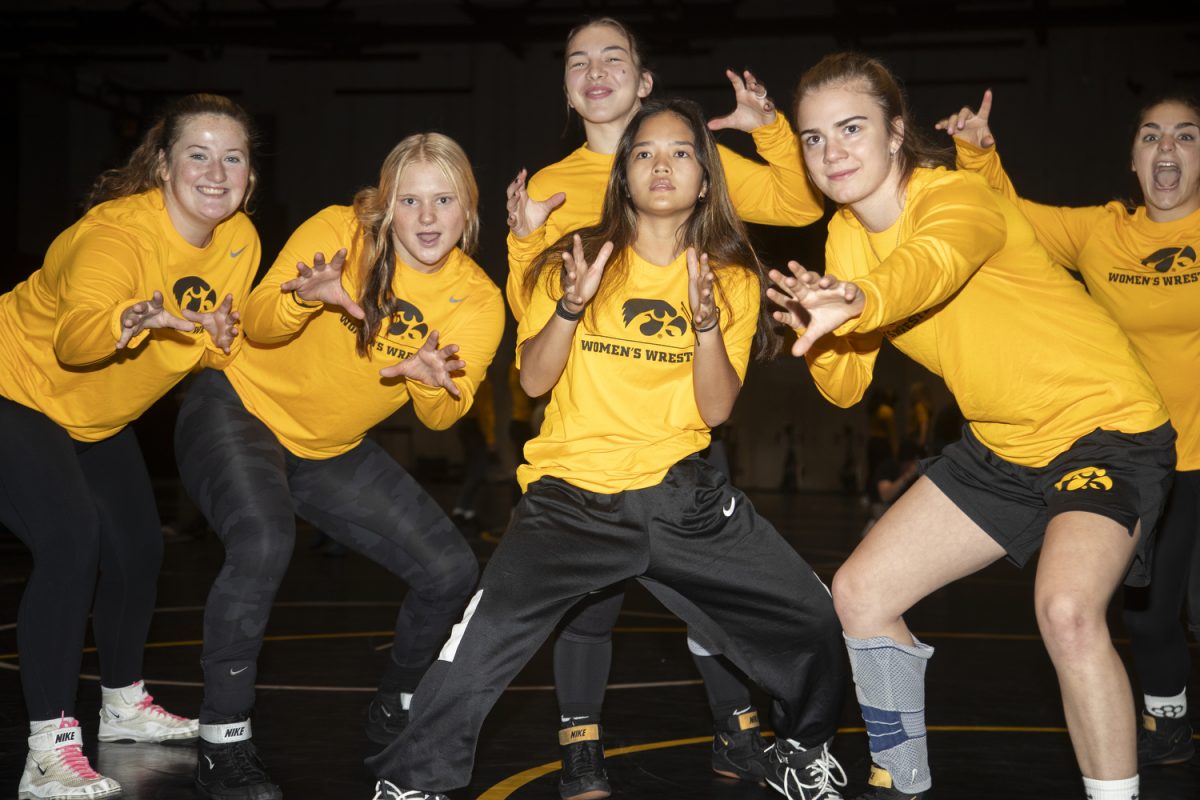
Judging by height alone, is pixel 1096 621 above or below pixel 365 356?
below

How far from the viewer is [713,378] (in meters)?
3.17

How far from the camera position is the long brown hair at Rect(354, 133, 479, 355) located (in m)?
3.77

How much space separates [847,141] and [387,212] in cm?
151

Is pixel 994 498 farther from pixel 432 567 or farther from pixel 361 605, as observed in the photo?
pixel 361 605

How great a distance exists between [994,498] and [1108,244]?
1.38 metres

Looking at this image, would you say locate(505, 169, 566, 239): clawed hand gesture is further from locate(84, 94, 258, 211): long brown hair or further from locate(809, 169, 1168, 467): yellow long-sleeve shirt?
locate(809, 169, 1168, 467): yellow long-sleeve shirt

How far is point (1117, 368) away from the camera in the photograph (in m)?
3.00

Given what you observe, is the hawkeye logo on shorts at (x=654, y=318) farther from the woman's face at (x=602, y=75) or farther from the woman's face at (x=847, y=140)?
the woman's face at (x=602, y=75)

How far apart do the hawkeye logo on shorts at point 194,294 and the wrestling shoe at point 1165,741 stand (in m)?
3.23

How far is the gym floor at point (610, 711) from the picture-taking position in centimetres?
362

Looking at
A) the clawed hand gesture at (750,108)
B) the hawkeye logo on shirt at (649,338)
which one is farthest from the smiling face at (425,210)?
the clawed hand gesture at (750,108)

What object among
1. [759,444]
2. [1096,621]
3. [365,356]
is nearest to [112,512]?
[365,356]

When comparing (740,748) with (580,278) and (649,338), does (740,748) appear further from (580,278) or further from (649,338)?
(580,278)

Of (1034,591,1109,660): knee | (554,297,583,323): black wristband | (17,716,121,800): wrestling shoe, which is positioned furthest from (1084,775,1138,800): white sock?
(17,716,121,800): wrestling shoe
